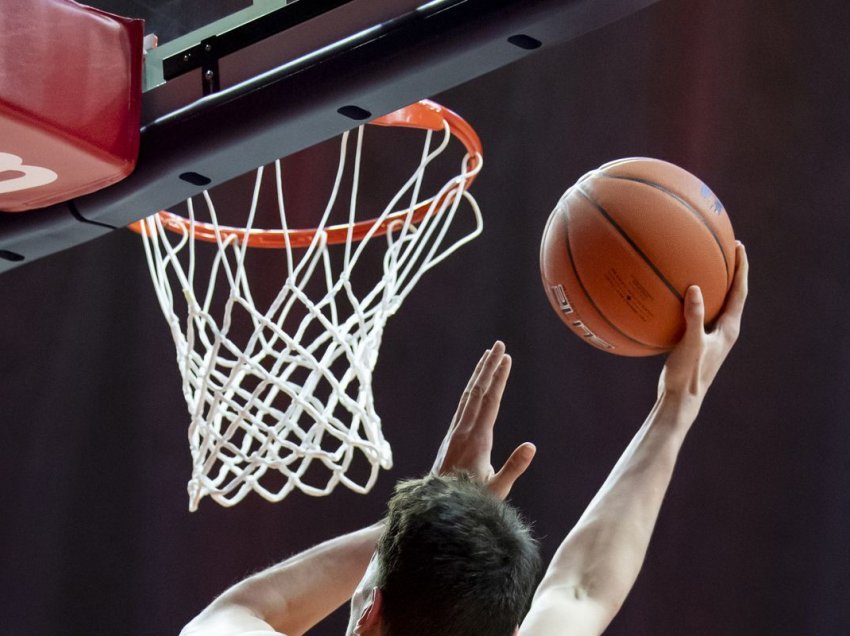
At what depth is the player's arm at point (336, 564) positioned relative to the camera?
1.57m

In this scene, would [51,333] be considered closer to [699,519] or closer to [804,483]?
[699,519]

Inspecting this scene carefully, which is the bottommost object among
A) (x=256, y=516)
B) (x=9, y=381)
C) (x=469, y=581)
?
(x=256, y=516)

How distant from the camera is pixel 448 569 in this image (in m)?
1.32

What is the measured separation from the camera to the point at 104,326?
3963 millimetres

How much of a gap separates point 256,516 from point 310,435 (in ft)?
4.68

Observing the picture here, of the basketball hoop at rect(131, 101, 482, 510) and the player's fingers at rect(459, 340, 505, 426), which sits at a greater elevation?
the player's fingers at rect(459, 340, 505, 426)

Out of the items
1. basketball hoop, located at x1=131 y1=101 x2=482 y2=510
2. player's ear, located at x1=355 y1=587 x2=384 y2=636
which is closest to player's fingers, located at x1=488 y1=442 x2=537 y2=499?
player's ear, located at x1=355 y1=587 x2=384 y2=636

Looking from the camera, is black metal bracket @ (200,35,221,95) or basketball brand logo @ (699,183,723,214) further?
black metal bracket @ (200,35,221,95)

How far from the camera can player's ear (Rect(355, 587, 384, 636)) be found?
1.33 m

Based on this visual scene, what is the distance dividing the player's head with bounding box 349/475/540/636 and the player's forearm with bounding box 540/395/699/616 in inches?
2.4

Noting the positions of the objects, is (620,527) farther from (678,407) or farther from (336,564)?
(336,564)

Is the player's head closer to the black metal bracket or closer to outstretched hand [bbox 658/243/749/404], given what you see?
outstretched hand [bbox 658/243/749/404]

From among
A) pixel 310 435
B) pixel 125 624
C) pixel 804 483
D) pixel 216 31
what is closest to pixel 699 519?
pixel 804 483

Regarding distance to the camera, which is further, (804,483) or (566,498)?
(566,498)
